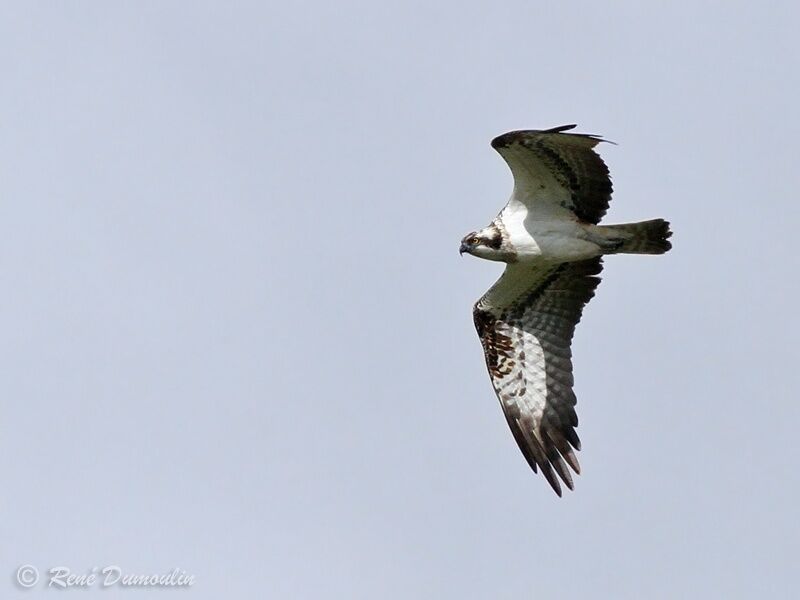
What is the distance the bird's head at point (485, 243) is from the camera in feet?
54.4

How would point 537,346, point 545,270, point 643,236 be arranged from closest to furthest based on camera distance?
point 643,236
point 545,270
point 537,346

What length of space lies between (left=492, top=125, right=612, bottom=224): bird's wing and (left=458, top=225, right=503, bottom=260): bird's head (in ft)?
1.41

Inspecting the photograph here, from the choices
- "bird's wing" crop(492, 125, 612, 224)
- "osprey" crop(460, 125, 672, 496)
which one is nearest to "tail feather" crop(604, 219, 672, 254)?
"osprey" crop(460, 125, 672, 496)

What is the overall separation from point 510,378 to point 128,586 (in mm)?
5200

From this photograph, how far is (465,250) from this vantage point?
16672 millimetres

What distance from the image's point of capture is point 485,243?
16.6 meters

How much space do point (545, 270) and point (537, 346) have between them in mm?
964

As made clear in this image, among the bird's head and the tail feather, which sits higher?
the tail feather

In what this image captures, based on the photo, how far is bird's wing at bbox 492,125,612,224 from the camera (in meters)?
15.4

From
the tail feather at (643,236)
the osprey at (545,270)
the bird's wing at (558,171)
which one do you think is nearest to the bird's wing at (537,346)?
the osprey at (545,270)

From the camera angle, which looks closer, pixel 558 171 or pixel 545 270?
pixel 558 171

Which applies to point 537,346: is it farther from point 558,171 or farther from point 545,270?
point 558,171

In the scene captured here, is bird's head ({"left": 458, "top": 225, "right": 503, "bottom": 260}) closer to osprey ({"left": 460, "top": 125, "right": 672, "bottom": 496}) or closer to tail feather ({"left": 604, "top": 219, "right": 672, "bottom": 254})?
osprey ({"left": 460, "top": 125, "right": 672, "bottom": 496})

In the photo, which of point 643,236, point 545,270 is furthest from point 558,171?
point 545,270
